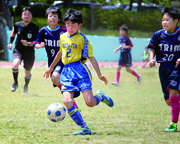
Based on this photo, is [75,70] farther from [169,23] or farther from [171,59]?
[169,23]

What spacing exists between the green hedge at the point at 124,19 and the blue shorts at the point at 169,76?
2046cm

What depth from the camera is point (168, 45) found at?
17.2 feet

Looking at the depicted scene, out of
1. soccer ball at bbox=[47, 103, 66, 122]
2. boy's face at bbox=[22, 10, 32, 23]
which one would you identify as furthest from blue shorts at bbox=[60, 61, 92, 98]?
boy's face at bbox=[22, 10, 32, 23]

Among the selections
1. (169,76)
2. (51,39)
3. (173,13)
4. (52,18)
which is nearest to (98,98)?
(169,76)

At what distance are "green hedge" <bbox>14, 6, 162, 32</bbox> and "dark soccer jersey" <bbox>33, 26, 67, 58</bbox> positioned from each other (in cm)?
1881

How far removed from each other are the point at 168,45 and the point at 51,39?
260cm

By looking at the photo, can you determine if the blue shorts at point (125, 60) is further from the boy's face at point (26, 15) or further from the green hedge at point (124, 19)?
the green hedge at point (124, 19)

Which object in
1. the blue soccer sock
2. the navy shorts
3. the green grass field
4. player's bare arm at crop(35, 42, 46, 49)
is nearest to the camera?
the green grass field

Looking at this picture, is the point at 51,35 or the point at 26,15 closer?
the point at 51,35

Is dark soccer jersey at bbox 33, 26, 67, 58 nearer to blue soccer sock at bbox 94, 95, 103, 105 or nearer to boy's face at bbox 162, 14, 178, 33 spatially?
blue soccer sock at bbox 94, 95, 103, 105

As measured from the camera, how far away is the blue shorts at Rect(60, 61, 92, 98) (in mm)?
4719

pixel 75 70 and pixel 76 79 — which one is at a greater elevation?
pixel 75 70

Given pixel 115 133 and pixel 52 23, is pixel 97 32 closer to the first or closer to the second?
pixel 52 23

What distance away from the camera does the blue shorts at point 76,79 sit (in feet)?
15.5
